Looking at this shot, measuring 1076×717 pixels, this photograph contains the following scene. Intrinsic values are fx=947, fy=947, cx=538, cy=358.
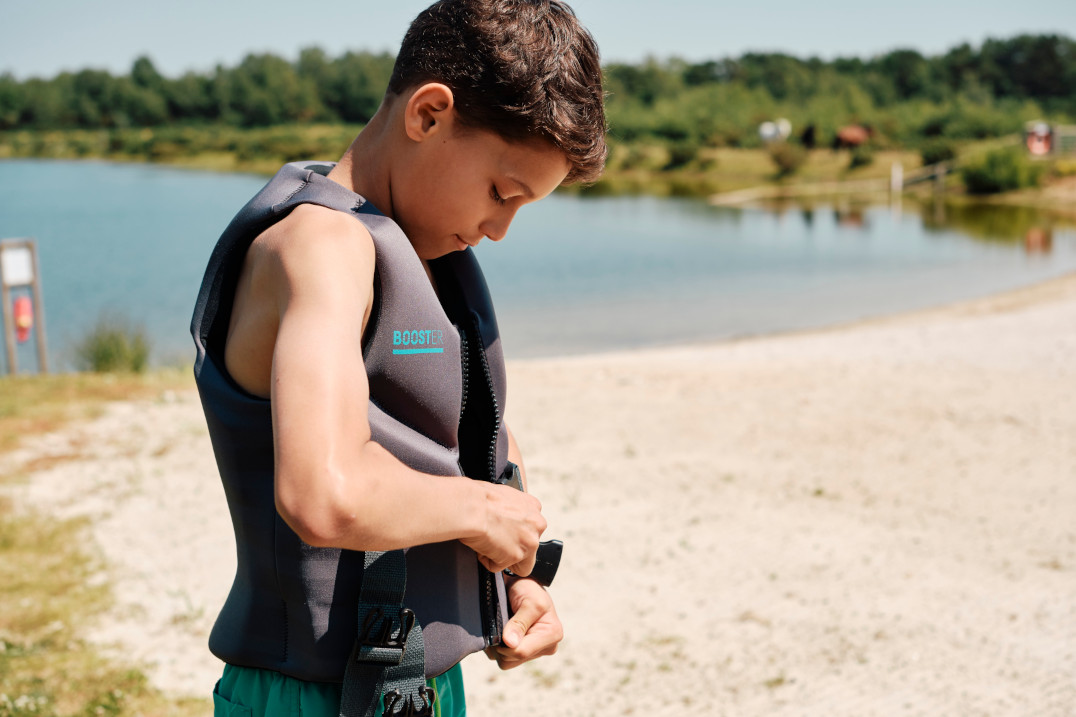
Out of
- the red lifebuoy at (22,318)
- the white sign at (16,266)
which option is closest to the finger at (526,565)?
the white sign at (16,266)

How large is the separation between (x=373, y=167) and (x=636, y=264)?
79.7 feet

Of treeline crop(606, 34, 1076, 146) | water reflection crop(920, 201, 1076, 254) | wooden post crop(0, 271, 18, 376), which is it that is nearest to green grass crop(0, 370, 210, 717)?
wooden post crop(0, 271, 18, 376)

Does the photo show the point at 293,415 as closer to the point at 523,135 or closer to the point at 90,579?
the point at 523,135

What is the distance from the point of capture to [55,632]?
3.98 metres

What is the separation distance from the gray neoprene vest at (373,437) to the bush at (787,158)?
5190 centimetres

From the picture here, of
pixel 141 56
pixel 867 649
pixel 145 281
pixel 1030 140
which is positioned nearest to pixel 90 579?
pixel 867 649

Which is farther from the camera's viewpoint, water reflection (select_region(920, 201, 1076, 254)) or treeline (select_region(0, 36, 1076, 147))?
treeline (select_region(0, 36, 1076, 147))

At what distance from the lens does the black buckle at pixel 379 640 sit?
1.31 meters

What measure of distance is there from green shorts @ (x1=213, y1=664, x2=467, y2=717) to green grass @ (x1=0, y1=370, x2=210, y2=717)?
2148 mm

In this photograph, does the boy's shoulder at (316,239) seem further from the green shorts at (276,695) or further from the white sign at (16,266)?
the white sign at (16,266)

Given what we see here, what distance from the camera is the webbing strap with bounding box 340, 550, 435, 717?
4.32 ft

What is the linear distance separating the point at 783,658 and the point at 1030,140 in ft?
159

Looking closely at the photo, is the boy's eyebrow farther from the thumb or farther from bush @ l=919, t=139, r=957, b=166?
bush @ l=919, t=139, r=957, b=166

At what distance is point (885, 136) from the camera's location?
57.6 meters
